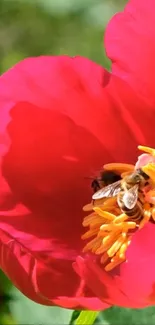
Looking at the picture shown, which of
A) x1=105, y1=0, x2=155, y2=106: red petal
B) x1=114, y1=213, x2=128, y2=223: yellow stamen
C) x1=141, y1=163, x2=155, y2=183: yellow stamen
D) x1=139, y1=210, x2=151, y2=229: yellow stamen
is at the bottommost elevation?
x1=114, y1=213, x2=128, y2=223: yellow stamen

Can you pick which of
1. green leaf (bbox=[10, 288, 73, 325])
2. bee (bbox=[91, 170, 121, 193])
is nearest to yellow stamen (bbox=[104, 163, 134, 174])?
bee (bbox=[91, 170, 121, 193])

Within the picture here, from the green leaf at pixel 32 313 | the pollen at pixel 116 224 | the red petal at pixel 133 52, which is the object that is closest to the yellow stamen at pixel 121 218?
the pollen at pixel 116 224

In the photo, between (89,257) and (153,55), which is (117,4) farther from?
(89,257)

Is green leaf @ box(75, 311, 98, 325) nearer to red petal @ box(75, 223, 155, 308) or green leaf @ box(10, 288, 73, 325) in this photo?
red petal @ box(75, 223, 155, 308)

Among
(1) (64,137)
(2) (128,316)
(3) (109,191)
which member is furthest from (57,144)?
(2) (128,316)

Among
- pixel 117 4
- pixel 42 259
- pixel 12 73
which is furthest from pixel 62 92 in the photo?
pixel 117 4
